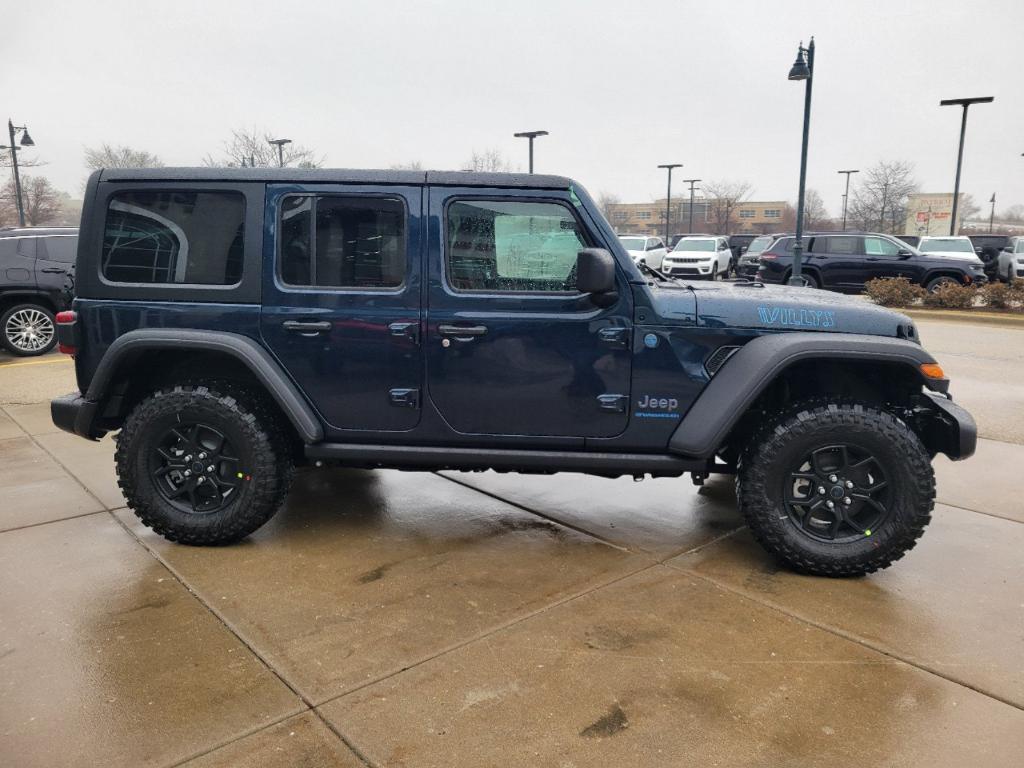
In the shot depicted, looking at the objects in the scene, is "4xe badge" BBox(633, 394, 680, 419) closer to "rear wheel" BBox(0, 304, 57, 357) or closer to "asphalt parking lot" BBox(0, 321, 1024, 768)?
"asphalt parking lot" BBox(0, 321, 1024, 768)

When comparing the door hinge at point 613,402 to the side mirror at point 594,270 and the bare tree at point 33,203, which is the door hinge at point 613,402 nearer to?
the side mirror at point 594,270

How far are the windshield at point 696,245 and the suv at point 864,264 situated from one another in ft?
24.0

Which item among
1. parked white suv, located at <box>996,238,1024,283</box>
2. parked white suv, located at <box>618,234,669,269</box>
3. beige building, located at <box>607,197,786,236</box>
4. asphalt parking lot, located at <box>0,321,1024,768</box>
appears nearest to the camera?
asphalt parking lot, located at <box>0,321,1024,768</box>

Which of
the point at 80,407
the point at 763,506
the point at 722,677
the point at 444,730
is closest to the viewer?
the point at 444,730

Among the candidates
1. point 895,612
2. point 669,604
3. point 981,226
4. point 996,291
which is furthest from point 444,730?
point 981,226

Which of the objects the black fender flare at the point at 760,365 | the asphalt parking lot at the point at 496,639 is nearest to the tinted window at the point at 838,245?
the asphalt parking lot at the point at 496,639

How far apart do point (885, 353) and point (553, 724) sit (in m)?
2.21

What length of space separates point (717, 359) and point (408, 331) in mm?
1476

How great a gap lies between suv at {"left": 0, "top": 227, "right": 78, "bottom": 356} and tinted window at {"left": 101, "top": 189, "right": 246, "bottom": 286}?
747 centimetres

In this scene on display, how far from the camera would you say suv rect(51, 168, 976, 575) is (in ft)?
11.7

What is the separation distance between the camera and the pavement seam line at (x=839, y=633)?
2.67 m

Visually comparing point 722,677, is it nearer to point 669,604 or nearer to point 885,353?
point 669,604

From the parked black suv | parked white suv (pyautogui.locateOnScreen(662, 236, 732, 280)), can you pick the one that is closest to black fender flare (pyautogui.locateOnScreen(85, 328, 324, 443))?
parked white suv (pyautogui.locateOnScreen(662, 236, 732, 280))

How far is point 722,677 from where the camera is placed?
277cm
